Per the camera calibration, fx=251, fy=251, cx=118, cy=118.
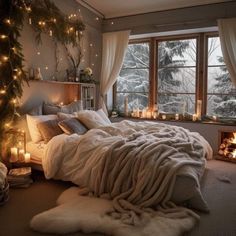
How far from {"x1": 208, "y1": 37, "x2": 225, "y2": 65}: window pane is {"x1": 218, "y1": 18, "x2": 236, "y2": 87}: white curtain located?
34 centimetres

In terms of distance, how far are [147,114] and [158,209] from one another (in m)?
3.07

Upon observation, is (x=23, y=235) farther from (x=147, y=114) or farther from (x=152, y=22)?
(x=152, y=22)

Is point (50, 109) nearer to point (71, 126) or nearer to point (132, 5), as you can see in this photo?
point (71, 126)

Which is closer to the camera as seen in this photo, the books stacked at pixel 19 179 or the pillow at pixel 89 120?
the books stacked at pixel 19 179

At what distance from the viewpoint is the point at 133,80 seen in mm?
5562

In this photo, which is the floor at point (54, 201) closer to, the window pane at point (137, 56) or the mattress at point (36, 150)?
the mattress at point (36, 150)

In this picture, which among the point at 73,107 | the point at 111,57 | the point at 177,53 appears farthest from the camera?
the point at 111,57

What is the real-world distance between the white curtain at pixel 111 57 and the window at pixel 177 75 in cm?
79

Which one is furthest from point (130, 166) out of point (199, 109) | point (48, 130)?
point (199, 109)

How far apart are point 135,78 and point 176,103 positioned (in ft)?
3.50

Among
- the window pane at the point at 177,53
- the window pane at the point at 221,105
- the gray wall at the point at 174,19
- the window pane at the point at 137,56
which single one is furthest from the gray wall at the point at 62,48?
the window pane at the point at 221,105

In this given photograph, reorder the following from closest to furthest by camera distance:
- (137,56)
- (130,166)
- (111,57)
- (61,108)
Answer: (130,166) → (61,108) → (111,57) → (137,56)

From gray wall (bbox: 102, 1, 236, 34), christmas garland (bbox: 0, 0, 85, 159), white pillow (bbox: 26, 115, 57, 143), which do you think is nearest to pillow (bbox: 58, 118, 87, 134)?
white pillow (bbox: 26, 115, 57, 143)

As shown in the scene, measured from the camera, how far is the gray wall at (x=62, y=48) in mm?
3643
